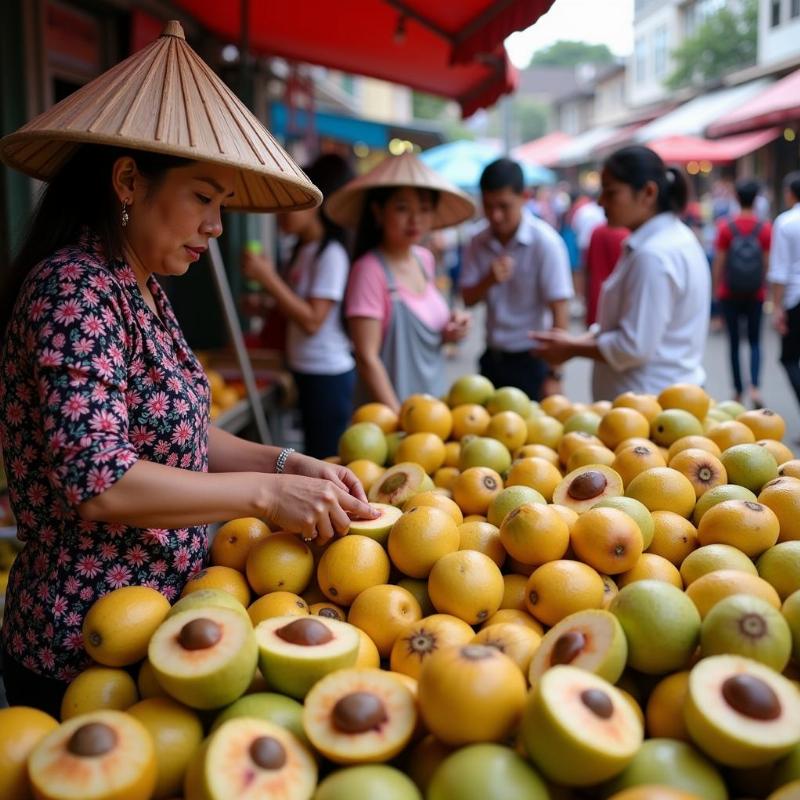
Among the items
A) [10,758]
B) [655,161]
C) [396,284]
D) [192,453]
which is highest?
[655,161]

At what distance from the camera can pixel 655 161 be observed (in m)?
3.71

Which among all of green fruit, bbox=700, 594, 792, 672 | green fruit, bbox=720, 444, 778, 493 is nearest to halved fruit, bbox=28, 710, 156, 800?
green fruit, bbox=700, 594, 792, 672

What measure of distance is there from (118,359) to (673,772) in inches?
45.0

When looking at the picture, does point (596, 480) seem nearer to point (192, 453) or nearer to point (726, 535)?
point (726, 535)

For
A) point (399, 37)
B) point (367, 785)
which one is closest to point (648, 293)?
point (399, 37)

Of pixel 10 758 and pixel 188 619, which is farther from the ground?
pixel 188 619

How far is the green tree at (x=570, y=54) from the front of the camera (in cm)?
8362

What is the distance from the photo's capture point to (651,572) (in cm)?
171

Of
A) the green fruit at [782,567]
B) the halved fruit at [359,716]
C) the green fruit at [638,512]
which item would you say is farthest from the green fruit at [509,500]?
the halved fruit at [359,716]

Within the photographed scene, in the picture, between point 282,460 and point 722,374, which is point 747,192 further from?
point 282,460

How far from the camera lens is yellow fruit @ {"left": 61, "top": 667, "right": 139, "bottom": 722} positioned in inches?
55.8

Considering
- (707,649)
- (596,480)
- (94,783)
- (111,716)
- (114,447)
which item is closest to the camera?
(94,783)

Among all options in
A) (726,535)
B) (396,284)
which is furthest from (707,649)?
(396,284)

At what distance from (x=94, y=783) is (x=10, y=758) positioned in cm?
20
